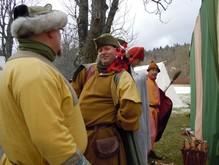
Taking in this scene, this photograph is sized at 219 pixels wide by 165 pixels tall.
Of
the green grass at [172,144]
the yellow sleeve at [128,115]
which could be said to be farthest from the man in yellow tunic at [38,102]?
the green grass at [172,144]

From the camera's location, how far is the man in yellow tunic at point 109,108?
256 cm

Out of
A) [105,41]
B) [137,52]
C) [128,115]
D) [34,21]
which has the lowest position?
[128,115]

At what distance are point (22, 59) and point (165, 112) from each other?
4273mm

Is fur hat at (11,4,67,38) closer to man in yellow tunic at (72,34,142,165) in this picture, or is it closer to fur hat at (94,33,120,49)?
man in yellow tunic at (72,34,142,165)

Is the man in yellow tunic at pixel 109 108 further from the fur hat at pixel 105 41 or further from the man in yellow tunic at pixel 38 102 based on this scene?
the man in yellow tunic at pixel 38 102

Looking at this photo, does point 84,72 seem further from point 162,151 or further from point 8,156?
point 162,151

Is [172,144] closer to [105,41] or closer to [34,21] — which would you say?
[105,41]

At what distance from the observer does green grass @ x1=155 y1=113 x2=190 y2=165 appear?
17.9 feet

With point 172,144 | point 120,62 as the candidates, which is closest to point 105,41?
point 120,62

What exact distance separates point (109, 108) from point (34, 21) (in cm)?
124

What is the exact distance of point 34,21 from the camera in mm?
1630

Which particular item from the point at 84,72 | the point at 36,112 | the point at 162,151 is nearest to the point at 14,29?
the point at 36,112

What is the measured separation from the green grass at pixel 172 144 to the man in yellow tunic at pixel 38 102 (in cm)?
400

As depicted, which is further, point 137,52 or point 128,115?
point 137,52
